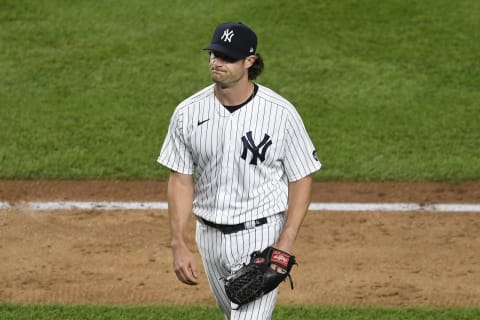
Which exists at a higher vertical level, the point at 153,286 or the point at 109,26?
the point at 109,26

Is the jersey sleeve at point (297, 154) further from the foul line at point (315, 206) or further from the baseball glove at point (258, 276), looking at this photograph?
the foul line at point (315, 206)

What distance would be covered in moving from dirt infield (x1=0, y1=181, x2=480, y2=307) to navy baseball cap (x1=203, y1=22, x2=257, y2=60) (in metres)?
2.63

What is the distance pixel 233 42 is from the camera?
5.43 metres

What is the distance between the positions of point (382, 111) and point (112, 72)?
2.97 metres

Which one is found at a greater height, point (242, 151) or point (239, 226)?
point (242, 151)

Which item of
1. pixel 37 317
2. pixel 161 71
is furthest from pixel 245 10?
pixel 37 317

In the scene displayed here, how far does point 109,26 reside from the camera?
42.5ft

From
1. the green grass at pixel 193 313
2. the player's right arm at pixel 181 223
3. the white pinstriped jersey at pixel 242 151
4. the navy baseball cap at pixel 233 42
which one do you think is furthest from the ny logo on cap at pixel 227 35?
the green grass at pixel 193 313

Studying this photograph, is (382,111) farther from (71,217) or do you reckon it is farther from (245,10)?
(71,217)

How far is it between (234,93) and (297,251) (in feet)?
10.4

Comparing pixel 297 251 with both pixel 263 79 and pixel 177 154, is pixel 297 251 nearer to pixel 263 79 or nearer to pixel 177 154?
pixel 177 154

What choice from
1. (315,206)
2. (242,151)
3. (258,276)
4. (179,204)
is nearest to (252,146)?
(242,151)

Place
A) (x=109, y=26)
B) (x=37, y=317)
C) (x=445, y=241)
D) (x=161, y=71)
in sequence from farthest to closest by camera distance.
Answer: (x=109, y=26) → (x=161, y=71) → (x=445, y=241) → (x=37, y=317)

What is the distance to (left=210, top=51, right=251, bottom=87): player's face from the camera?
5.46 metres
